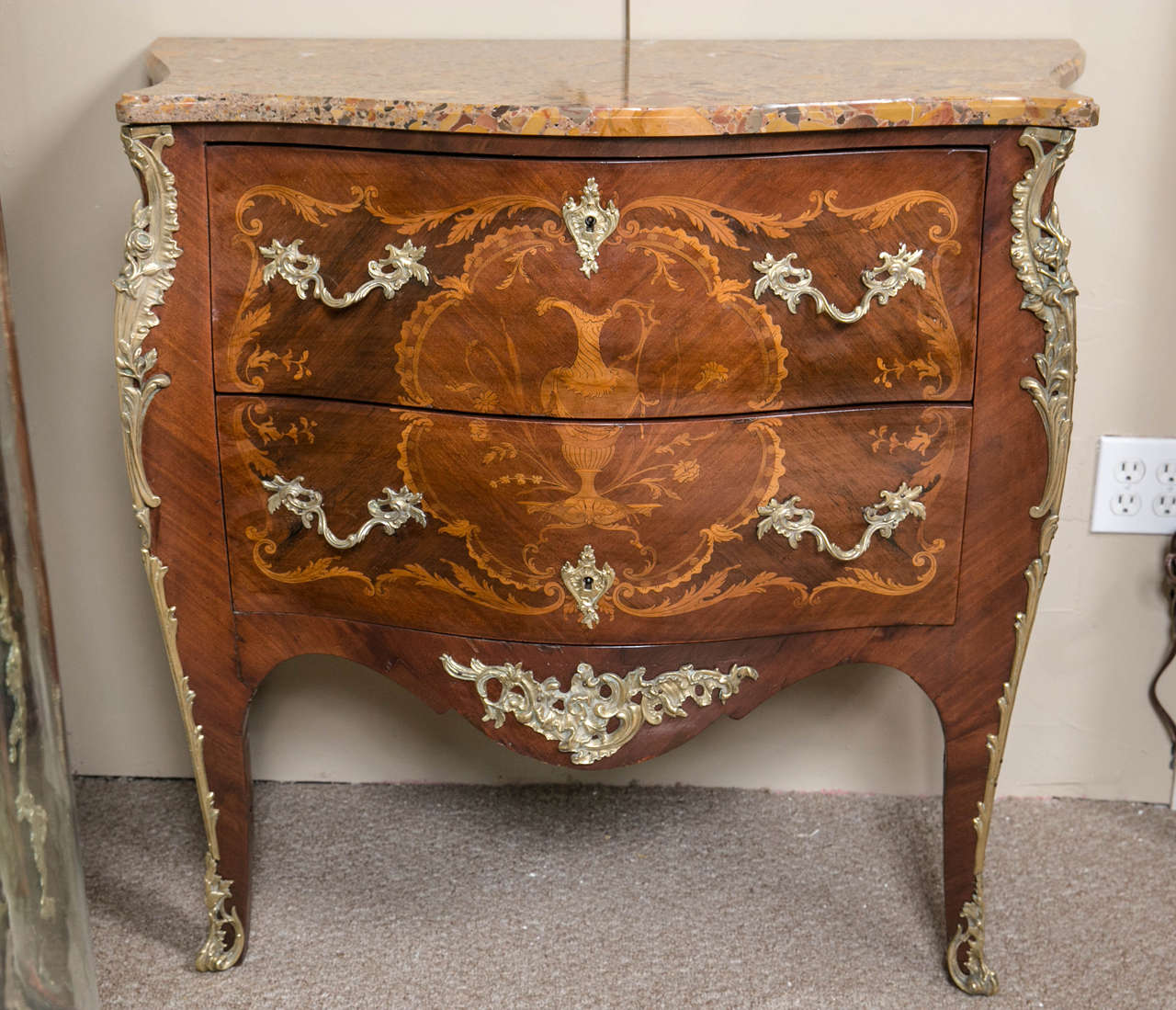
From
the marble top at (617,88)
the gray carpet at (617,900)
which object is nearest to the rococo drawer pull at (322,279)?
the marble top at (617,88)

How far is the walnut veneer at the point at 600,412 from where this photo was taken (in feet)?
3.39

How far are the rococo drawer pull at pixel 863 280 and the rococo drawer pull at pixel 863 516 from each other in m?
0.17

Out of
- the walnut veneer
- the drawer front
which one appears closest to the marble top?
the walnut veneer

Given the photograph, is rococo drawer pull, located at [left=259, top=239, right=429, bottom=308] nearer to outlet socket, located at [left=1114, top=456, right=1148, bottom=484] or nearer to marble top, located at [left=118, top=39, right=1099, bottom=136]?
marble top, located at [left=118, top=39, right=1099, bottom=136]

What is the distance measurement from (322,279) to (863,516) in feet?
1.70

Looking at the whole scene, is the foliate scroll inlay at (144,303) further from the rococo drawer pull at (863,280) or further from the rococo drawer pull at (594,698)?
the rococo drawer pull at (863,280)

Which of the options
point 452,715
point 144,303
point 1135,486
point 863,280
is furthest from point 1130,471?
point 144,303

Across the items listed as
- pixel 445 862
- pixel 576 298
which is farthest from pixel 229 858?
pixel 576 298

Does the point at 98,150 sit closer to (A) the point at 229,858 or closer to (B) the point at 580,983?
(A) the point at 229,858

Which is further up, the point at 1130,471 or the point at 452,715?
the point at 1130,471

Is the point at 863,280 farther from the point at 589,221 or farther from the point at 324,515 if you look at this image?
the point at 324,515

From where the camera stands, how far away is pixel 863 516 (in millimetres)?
1129

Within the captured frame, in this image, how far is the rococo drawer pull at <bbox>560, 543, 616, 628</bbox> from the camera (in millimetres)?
1116

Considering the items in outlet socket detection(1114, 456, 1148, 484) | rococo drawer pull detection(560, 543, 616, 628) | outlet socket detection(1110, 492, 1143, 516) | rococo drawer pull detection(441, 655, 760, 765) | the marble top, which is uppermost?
the marble top
